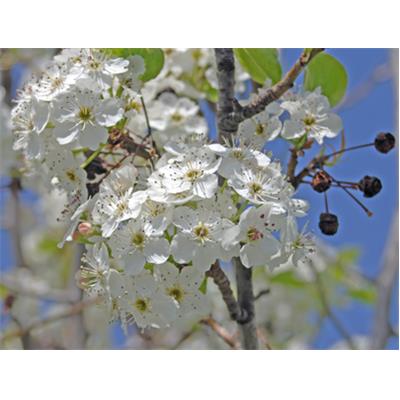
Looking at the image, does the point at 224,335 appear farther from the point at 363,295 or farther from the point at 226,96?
the point at 363,295

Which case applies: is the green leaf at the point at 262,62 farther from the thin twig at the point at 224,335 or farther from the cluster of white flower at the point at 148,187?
the thin twig at the point at 224,335

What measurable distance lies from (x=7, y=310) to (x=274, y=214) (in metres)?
1.55

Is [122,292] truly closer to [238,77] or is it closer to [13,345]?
[238,77]

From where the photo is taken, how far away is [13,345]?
323cm

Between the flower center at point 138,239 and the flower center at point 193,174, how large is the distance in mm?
147

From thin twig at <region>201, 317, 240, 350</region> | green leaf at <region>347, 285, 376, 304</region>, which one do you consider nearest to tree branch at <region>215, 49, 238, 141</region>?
thin twig at <region>201, 317, 240, 350</region>

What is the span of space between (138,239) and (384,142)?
2.14ft

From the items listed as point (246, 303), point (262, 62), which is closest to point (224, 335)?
point (246, 303)

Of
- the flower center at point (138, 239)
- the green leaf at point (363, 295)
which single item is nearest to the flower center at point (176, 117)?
the flower center at point (138, 239)

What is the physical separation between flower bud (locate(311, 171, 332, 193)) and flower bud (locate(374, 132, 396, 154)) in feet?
0.50

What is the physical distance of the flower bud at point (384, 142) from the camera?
1.80 m

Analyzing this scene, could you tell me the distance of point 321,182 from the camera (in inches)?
68.2

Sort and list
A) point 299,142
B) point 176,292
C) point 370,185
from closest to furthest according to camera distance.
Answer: point 176,292, point 370,185, point 299,142
